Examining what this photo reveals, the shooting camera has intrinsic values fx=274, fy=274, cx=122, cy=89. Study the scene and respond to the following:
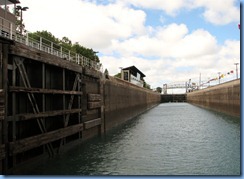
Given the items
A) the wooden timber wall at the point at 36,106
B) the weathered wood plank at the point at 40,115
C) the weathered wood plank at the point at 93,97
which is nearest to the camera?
the wooden timber wall at the point at 36,106

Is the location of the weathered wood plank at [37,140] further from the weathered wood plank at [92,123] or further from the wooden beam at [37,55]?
the wooden beam at [37,55]

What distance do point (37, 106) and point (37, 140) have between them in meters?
1.78

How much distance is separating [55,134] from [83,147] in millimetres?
3907

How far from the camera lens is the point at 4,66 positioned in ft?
35.3

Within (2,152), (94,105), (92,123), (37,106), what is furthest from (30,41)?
(92,123)

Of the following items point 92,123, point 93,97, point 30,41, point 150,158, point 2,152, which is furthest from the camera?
point 93,97

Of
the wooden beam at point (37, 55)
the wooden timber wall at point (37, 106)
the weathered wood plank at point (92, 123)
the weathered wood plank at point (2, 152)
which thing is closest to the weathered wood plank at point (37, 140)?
the wooden timber wall at point (37, 106)

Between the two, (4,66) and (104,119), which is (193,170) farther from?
(104,119)

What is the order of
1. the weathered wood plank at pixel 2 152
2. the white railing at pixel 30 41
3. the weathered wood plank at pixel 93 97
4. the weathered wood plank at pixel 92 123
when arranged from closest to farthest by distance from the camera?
the weathered wood plank at pixel 2 152
the white railing at pixel 30 41
the weathered wood plank at pixel 92 123
the weathered wood plank at pixel 93 97

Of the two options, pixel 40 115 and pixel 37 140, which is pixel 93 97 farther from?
pixel 37 140

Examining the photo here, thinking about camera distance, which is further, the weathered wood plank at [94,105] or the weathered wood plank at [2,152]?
the weathered wood plank at [94,105]

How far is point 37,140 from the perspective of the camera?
499 inches

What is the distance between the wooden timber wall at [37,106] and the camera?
10.9m

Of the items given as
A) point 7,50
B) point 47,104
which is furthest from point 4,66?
point 47,104
